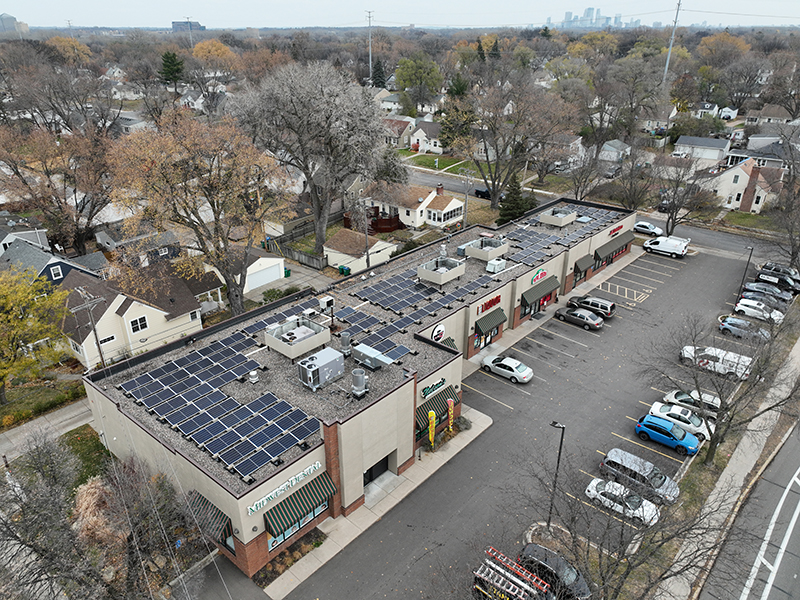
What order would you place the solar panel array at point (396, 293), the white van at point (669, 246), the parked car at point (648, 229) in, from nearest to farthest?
the solar panel array at point (396, 293)
the white van at point (669, 246)
the parked car at point (648, 229)

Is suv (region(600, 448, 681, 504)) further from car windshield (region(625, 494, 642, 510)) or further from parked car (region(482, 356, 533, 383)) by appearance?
parked car (region(482, 356, 533, 383))

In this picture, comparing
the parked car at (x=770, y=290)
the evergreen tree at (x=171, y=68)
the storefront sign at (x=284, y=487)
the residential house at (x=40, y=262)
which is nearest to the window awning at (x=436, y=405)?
the storefront sign at (x=284, y=487)

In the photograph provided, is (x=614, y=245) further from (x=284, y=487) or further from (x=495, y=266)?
(x=284, y=487)

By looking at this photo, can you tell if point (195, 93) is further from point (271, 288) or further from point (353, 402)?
point (353, 402)

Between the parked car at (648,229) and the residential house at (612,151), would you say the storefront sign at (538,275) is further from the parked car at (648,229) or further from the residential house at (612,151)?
the residential house at (612,151)

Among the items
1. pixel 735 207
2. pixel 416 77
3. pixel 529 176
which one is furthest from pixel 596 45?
pixel 735 207

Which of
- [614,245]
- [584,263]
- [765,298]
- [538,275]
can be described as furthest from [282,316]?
[765,298]

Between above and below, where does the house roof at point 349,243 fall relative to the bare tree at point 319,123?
below

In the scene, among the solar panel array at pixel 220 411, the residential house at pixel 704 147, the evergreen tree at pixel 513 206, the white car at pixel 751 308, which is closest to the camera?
the solar panel array at pixel 220 411
